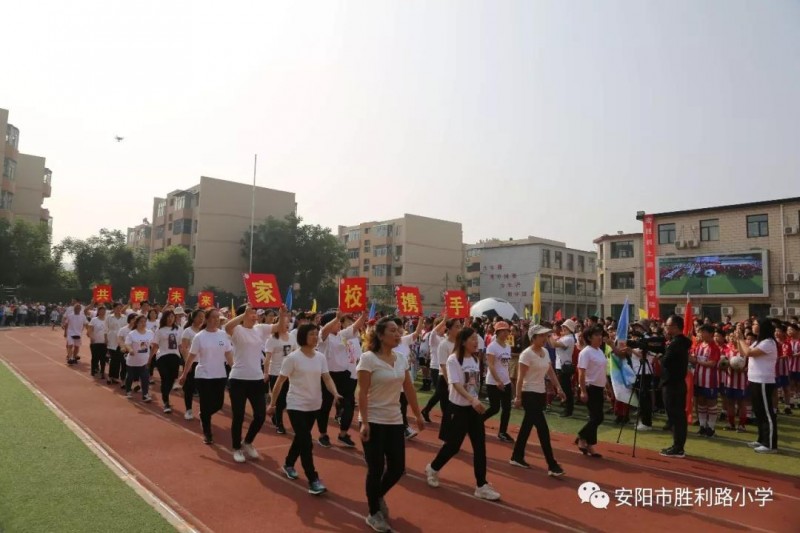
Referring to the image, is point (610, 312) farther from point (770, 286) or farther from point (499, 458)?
point (499, 458)

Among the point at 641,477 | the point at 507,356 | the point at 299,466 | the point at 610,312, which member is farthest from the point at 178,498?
the point at 610,312

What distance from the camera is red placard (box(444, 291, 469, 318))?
1365 cm

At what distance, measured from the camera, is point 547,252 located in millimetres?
59250

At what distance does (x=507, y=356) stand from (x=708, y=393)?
433 centimetres

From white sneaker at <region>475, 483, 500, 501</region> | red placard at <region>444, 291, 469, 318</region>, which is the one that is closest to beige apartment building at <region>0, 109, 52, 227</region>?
red placard at <region>444, 291, 469, 318</region>

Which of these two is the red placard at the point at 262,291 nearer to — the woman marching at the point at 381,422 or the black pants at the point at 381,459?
the woman marching at the point at 381,422

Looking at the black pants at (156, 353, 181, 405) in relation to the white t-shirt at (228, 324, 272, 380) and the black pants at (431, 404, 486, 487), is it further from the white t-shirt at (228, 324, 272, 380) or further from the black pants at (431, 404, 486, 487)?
the black pants at (431, 404, 486, 487)

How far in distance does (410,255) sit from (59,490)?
58531 mm

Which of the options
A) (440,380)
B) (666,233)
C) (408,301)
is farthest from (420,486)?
(666,233)

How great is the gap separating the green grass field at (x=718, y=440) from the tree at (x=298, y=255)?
44559mm

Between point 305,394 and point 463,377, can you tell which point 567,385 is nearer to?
point 463,377

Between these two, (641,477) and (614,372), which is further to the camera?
(614,372)

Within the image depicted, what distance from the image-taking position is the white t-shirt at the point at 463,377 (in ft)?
19.2

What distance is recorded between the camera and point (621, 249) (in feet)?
142
